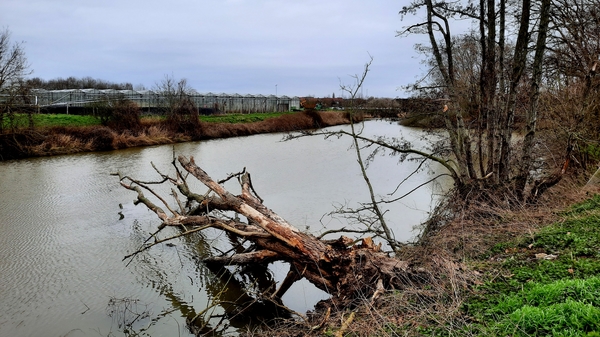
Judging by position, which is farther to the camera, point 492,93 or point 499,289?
point 492,93

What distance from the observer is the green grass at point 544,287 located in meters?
2.93

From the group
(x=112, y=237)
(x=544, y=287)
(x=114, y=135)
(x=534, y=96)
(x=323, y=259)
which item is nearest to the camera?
(x=544, y=287)

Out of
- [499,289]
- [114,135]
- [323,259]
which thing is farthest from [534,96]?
[114,135]

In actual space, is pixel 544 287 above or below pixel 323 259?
above

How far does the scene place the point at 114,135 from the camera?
2439cm

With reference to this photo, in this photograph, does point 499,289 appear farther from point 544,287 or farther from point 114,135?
point 114,135

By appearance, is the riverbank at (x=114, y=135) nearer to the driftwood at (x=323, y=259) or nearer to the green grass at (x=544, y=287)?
the driftwood at (x=323, y=259)

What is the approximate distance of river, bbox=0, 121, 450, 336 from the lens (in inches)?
229

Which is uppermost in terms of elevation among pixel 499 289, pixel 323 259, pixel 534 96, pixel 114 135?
pixel 534 96

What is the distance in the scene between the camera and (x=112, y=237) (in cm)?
887

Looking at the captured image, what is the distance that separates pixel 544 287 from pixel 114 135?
2462cm

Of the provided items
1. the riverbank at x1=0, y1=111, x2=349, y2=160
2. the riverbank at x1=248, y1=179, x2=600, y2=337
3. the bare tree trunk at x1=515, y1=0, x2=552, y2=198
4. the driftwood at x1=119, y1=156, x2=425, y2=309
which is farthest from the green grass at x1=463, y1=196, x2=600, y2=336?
the riverbank at x1=0, y1=111, x2=349, y2=160

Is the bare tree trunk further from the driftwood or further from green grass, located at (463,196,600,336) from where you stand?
the driftwood

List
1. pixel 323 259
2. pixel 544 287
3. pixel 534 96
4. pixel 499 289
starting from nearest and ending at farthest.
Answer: pixel 544 287
pixel 499 289
pixel 323 259
pixel 534 96
